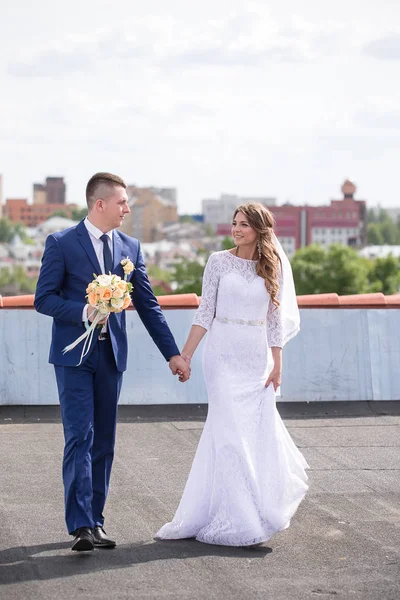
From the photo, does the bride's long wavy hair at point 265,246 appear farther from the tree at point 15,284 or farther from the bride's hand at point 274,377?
the tree at point 15,284

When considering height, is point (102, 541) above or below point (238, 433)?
below

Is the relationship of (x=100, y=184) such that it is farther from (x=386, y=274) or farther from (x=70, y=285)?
(x=386, y=274)

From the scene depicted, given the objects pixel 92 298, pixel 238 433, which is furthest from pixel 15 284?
pixel 92 298

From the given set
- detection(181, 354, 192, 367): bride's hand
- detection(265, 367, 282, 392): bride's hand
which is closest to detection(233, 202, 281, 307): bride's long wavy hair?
detection(265, 367, 282, 392): bride's hand

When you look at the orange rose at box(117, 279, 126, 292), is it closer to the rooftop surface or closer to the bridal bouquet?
the bridal bouquet

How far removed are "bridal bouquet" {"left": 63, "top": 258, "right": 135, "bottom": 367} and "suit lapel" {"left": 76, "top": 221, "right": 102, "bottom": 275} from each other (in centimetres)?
11

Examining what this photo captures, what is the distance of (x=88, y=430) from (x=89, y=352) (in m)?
0.45

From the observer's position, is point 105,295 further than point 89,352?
No

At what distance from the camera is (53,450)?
32.6 feet

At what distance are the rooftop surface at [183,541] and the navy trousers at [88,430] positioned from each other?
270 mm

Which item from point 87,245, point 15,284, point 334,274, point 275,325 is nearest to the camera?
point 87,245

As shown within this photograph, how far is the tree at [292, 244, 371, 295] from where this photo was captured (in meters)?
124

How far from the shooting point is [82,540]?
257 inches

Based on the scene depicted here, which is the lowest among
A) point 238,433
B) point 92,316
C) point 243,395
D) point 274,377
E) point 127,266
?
point 238,433
